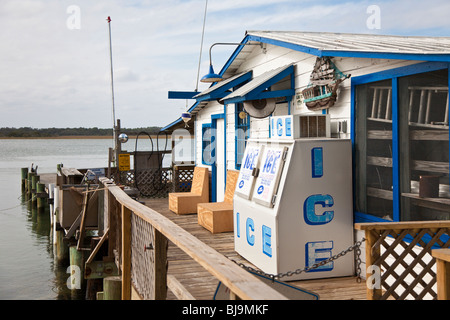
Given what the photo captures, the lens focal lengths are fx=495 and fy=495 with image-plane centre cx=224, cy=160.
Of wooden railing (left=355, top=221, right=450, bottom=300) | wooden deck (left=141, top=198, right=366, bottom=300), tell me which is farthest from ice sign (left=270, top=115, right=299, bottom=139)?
wooden railing (left=355, top=221, right=450, bottom=300)

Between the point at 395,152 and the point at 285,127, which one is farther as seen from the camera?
the point at 285,127

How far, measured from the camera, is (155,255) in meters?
3.84

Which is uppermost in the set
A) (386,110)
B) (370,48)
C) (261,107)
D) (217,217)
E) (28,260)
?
(370,48)

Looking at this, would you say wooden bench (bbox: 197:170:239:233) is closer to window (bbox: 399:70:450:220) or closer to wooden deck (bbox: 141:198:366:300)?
wooden deck (bbox: 141:198:366:300)

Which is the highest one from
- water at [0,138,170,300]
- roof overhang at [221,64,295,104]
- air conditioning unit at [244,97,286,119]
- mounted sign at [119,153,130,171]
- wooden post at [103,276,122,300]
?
roof overhang at [221,64,295,104]

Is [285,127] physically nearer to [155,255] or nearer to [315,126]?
[315,126]

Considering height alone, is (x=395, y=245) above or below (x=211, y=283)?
above

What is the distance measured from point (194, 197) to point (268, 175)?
529 centimetres

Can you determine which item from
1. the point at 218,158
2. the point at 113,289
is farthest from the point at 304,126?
the point at 218,158

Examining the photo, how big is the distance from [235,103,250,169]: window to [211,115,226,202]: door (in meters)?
1.24

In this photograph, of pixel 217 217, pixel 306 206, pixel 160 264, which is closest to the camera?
pixel 160 264

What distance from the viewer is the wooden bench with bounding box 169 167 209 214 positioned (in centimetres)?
1091

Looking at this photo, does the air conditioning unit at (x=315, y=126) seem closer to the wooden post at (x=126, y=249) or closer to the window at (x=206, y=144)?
the wooden post at (x=126, y=249)
